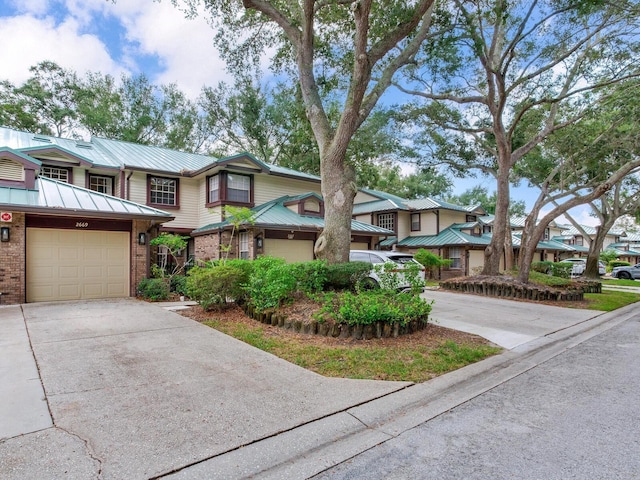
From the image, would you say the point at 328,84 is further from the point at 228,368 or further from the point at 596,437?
the point at 596,437

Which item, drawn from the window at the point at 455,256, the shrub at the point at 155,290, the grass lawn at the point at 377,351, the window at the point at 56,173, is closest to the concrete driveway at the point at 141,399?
the grass lawn at the point at 377,351

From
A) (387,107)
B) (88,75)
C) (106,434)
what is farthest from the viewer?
(88,75)

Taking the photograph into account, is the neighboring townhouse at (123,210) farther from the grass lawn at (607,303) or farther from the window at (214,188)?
the grass lawn at (607,303)

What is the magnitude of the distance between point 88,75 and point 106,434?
1172 inches

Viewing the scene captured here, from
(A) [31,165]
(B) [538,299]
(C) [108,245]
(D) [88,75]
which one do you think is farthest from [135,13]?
(D) [88,75]

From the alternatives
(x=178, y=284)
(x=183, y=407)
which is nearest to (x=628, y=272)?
(x=178, y=284)

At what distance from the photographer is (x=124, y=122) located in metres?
25.5

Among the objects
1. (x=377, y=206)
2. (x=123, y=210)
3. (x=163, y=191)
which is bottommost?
(x=123, y=210)

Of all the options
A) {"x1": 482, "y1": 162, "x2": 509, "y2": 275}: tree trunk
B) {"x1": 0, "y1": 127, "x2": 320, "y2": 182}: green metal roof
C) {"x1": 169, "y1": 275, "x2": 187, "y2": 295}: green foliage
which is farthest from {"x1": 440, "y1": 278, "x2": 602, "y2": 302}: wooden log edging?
{"x1": 169, "y1": 275, "x2": 187, "y2": 295}: green foliage

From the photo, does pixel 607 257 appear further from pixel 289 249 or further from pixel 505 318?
pixel 505 318

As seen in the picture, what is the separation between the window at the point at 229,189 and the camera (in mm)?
16000

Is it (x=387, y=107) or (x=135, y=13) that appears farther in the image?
(x=387, y=107)

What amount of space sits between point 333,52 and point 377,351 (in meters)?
10.5

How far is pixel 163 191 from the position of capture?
16.5 meters
